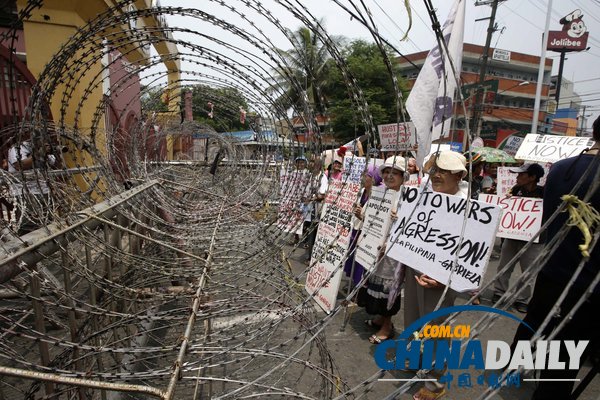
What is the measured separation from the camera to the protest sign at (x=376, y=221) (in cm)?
346

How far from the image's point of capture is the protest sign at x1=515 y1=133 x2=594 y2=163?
6682 mm

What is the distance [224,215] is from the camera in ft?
16.3

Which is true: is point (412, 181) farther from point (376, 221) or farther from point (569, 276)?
point (569, 276)

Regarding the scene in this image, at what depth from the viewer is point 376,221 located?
360 centimetres

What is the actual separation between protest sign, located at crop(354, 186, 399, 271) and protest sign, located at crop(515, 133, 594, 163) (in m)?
5.30

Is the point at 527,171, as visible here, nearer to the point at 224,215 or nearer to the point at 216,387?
the point at 224,215

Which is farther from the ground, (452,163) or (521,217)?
(452,163)

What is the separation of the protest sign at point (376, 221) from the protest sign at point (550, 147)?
5301 millimetres

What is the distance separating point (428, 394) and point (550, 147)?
6.50 meters

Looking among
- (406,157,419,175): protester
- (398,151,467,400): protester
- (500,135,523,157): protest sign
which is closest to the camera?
(398,151,467,400): protester

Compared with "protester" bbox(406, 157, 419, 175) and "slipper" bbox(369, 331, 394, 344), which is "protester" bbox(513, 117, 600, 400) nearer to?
"slipper" bbox(369, 331, 394, 344)

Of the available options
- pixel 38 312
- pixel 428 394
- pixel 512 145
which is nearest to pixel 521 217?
pixel 428 394

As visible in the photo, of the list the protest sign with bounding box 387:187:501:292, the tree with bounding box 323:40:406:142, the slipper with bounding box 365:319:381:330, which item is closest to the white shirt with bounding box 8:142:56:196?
the protest sign with bounding box 387:187:501:292

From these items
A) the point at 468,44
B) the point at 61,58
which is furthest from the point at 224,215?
the point at 468,44
